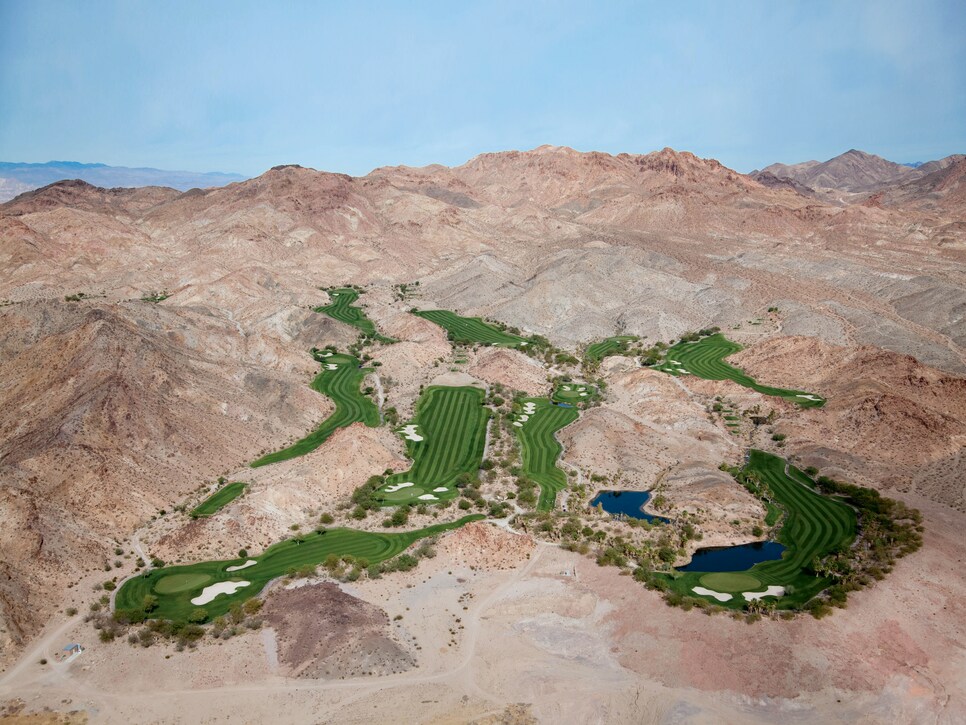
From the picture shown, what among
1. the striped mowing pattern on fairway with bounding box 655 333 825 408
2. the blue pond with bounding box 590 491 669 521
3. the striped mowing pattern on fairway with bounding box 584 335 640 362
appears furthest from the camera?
the striped mowing pattern on fairway with bounding box 584 335 640 362

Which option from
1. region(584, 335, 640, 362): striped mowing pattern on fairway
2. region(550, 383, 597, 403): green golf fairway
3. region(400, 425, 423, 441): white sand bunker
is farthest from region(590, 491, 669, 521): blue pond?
region(584, 335, 640, 362): striped mowing pattern on fairway

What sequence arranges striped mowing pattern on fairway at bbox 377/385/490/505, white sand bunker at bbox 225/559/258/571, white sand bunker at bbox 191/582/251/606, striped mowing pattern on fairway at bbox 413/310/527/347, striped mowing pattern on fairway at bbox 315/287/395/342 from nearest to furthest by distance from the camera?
white sand bunker at bbox 191/582/251/606 < white sand bunker at bbox 225/559/258/571 < striped mowing pattern on fairway at bbox 377/385/490/505 < striped mowing pattern on fairway at bbox 413/310/527/347 < striped mowing pattern on fairway at bbox 315/287/395/342

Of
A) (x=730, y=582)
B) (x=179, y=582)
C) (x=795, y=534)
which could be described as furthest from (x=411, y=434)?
(x=795, y=534)

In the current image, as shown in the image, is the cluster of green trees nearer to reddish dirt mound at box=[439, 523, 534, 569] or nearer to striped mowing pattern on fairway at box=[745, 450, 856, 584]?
striped mowing pattern on fairway at box=[745, 450, 856, 584]

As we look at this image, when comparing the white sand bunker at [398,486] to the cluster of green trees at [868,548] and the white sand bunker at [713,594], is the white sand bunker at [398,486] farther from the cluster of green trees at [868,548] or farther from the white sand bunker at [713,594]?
the cluster of green trees at [868,548]

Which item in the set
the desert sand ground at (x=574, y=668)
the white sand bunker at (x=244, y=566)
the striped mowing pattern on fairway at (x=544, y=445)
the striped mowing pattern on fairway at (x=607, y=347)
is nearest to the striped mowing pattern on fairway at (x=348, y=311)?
the striped mowing pattern on fairway at (x=607, y=347)

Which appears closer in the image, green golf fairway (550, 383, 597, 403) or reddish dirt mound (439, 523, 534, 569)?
reddish dirt mound (439, 523, 534, 569)

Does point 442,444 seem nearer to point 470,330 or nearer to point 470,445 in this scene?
point 470,445
